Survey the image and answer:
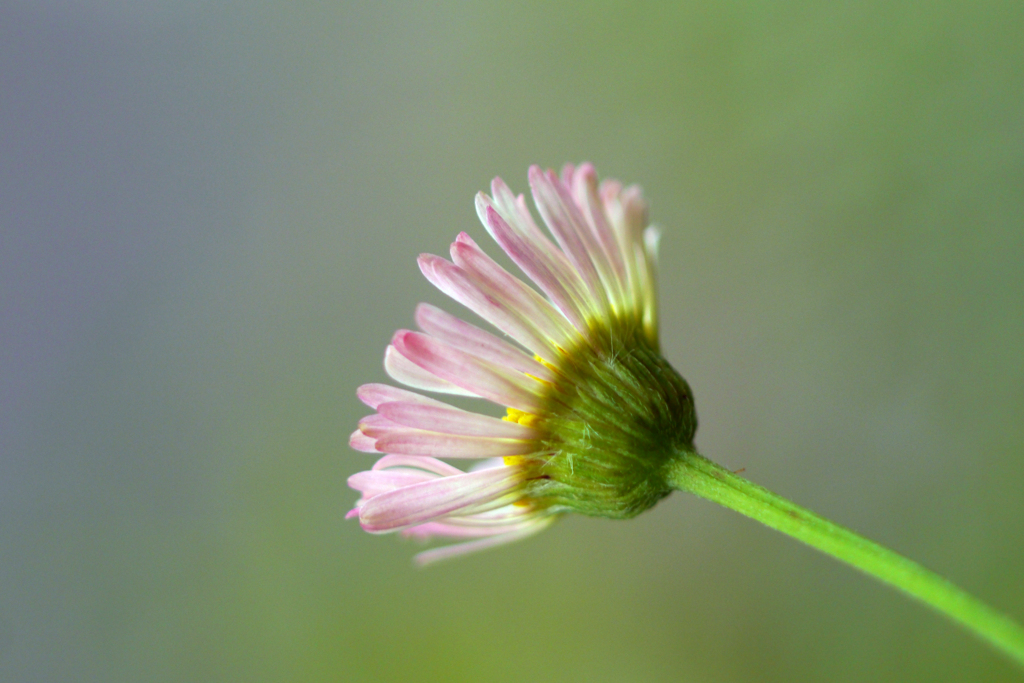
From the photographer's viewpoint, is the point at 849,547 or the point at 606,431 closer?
the point at 849,547

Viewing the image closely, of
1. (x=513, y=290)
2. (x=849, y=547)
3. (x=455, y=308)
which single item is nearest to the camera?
(x=849, y=547)

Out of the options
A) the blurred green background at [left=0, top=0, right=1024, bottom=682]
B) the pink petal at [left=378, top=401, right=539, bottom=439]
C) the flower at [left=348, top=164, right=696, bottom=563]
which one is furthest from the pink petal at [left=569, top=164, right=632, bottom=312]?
the blurred green background at [left=0, top=0, right=1024, bottom=682]

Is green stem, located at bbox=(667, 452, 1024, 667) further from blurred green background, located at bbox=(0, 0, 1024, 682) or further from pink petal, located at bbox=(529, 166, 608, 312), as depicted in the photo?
blurred green background, located at bbox=(0, 0, 1024, 682)

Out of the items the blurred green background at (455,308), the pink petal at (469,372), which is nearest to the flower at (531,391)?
the pink petal at (469,372)

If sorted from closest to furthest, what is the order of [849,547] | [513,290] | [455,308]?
1. [849,547]
2. [513,290]
3. [455,308]

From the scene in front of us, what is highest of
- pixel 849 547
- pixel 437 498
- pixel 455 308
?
pixel 455 308

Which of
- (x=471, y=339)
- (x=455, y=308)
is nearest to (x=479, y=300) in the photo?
(x=471, y=339)

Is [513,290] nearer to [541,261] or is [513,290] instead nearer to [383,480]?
[541,261]
